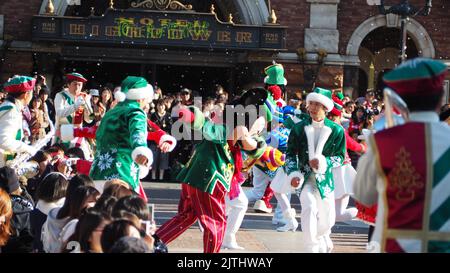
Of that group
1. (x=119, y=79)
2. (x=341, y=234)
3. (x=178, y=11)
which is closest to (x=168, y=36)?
(x=178, y=11)

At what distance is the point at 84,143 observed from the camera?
11.7 metres

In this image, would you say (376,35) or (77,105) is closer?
(77,105)

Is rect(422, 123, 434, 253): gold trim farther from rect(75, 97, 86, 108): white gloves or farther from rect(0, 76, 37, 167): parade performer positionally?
rect(75, 97, 86, 108): white gloves

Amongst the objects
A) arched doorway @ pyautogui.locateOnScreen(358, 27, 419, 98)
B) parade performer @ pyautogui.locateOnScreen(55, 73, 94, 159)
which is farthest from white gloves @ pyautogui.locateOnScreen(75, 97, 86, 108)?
arched doorway @ pyautogui.locateOnScreen(358, 27, 419, 98)

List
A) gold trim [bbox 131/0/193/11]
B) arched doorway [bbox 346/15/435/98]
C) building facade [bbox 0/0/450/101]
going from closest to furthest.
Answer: building facade [bbox 0/0/450/101] < gold trim [bbox 131/0/193/11] < arched doorway [bbox 346/15/435/98]

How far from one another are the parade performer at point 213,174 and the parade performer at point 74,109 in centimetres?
287

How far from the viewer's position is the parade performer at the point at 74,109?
11.3 meters

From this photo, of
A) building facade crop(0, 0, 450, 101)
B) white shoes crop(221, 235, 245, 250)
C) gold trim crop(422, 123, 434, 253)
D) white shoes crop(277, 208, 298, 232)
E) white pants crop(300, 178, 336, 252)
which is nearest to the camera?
gold trim crop(422, 123, 434, 253)

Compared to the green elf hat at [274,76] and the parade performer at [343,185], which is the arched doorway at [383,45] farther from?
the parade performer at [343,185]

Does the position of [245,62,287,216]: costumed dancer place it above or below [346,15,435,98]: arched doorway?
below

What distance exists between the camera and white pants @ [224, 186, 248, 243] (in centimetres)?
938
